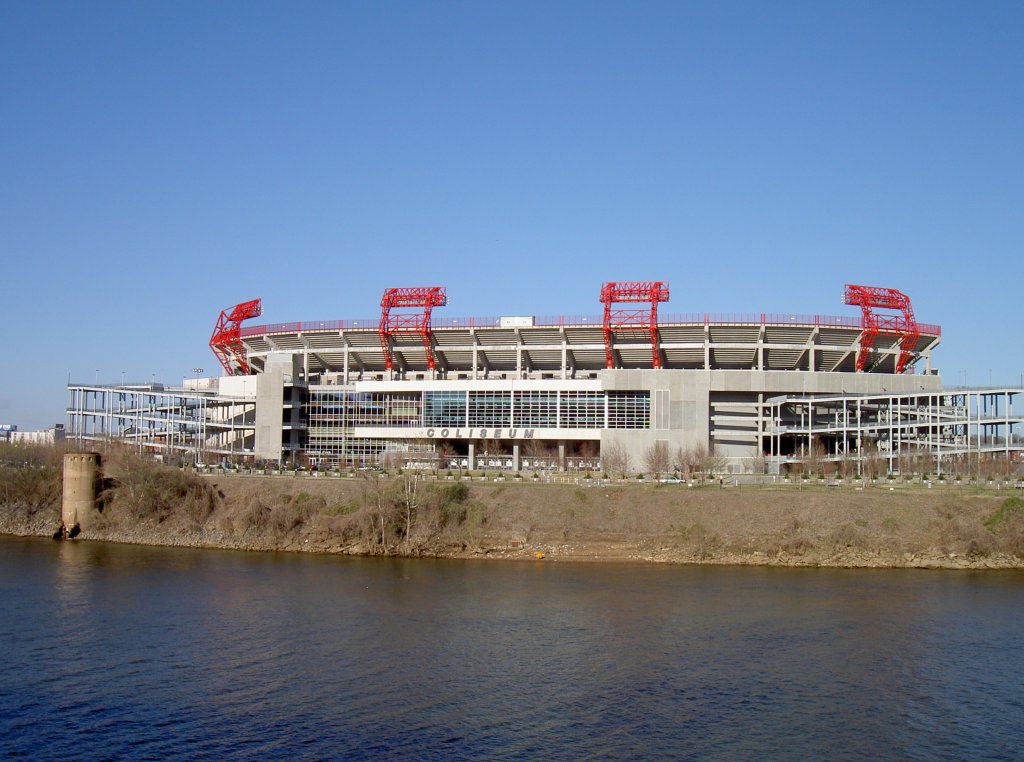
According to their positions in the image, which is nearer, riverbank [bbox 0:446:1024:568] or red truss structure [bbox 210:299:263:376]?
riverbank [bbox 0:446:1024:568]

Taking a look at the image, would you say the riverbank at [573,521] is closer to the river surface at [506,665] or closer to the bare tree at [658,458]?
the river surface at [506,665]

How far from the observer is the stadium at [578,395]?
80.7m

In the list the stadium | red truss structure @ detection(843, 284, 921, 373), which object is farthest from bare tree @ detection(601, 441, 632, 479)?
red truss structure @ detection(843, 284, 921, 373)

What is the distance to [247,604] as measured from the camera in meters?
38.6

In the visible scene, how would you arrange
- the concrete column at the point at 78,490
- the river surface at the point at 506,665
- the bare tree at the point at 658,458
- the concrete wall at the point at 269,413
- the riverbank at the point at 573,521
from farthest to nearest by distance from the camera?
the concrete wall at the point at 269,413 → the bare tree at the point at 658,458 → the concrete column at the point at 78,490 → the riverbank at the point at 573,521 → the river surface at the point at 506,665

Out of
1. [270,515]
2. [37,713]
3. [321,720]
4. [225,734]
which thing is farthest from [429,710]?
[270,515]

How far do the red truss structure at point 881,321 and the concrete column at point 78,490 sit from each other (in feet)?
206

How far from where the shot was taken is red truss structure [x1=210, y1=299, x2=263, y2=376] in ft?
316

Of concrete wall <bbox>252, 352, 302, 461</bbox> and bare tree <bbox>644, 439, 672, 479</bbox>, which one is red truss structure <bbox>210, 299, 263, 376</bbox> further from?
bare tree <bbox>644, 439, 672, 479</bbox>

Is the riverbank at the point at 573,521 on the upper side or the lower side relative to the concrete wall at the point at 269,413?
lower

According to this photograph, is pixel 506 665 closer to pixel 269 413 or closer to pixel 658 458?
pixel 658 458

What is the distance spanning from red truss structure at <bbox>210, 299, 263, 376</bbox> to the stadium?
37 centimetres

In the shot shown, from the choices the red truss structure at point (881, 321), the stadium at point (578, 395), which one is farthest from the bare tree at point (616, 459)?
the red truss structure at point (881, 321)

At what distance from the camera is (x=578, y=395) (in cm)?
8488
